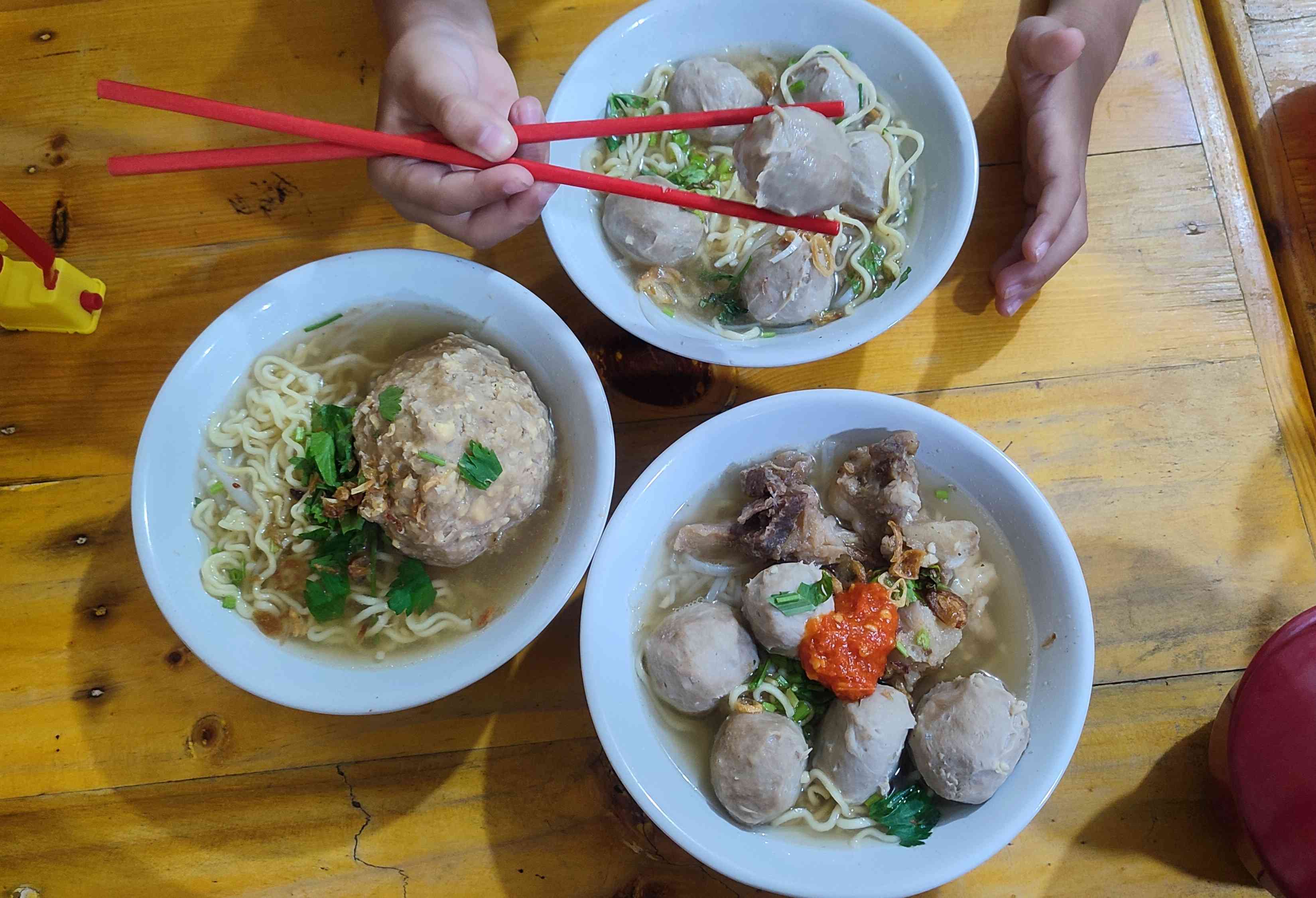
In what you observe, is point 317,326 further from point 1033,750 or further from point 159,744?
point 1033,750

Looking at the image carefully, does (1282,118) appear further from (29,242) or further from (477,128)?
(29,242)

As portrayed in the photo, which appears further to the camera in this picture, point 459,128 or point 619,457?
point 619,457

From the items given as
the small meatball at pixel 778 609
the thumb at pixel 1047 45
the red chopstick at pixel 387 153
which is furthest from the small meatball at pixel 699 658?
the thumb at pixel 1047 45

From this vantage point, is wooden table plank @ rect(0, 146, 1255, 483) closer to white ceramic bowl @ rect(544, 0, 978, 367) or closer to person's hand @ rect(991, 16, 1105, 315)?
person's hand @ rect(991, 16, 1105, 315)

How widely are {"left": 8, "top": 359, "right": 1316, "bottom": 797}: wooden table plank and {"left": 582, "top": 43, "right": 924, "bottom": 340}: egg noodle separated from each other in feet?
0.90

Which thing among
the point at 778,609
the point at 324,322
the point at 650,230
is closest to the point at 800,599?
the point at 778,609

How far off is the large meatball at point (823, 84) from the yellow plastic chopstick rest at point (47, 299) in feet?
4.99

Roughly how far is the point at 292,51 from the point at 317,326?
761 millimetres

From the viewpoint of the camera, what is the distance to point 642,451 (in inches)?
64.3

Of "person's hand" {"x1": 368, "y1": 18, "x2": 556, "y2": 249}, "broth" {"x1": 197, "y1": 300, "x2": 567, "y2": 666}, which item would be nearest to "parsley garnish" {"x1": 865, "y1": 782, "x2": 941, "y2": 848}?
"broth" {"x1": 197, "y1": 300, "x2": 567, "y2": 666}

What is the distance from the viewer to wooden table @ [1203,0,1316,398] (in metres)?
1.72

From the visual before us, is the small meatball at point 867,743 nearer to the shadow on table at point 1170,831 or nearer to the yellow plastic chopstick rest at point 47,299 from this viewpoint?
the shadow on table at point 1170,831

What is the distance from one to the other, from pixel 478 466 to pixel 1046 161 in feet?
4.21

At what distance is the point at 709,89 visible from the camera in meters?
1.59
